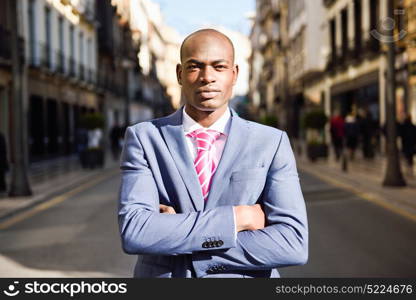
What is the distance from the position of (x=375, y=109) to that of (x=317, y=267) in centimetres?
2324

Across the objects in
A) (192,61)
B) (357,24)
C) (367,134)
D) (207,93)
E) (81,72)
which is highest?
(357,24)

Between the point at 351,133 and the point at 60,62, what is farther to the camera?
the point at 60,62

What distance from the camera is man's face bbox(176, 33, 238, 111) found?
212cm

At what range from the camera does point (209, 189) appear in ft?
7.20

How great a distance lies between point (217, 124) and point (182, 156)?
0.53ft

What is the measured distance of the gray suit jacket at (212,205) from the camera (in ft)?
7.04

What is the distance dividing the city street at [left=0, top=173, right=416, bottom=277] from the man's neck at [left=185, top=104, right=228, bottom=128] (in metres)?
4.14

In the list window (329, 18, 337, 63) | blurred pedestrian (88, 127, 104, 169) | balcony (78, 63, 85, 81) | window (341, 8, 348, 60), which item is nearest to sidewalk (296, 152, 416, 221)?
blurred pedestrian (88, 127, 104, 169)

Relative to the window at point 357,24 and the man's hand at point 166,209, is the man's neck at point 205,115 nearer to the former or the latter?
the man's hand at point 166,209

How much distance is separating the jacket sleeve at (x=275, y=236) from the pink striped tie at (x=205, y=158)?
0.19 metres

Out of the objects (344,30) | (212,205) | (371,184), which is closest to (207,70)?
(212,205)

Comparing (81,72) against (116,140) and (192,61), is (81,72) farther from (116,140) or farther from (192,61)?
(192,61)

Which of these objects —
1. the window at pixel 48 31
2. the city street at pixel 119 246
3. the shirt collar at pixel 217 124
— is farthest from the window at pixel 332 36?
the shirt collar at pixel 217 124

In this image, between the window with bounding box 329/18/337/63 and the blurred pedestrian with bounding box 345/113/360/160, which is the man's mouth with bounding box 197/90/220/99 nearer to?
the blurred pedestrian with bounding box 345/113/360/160
